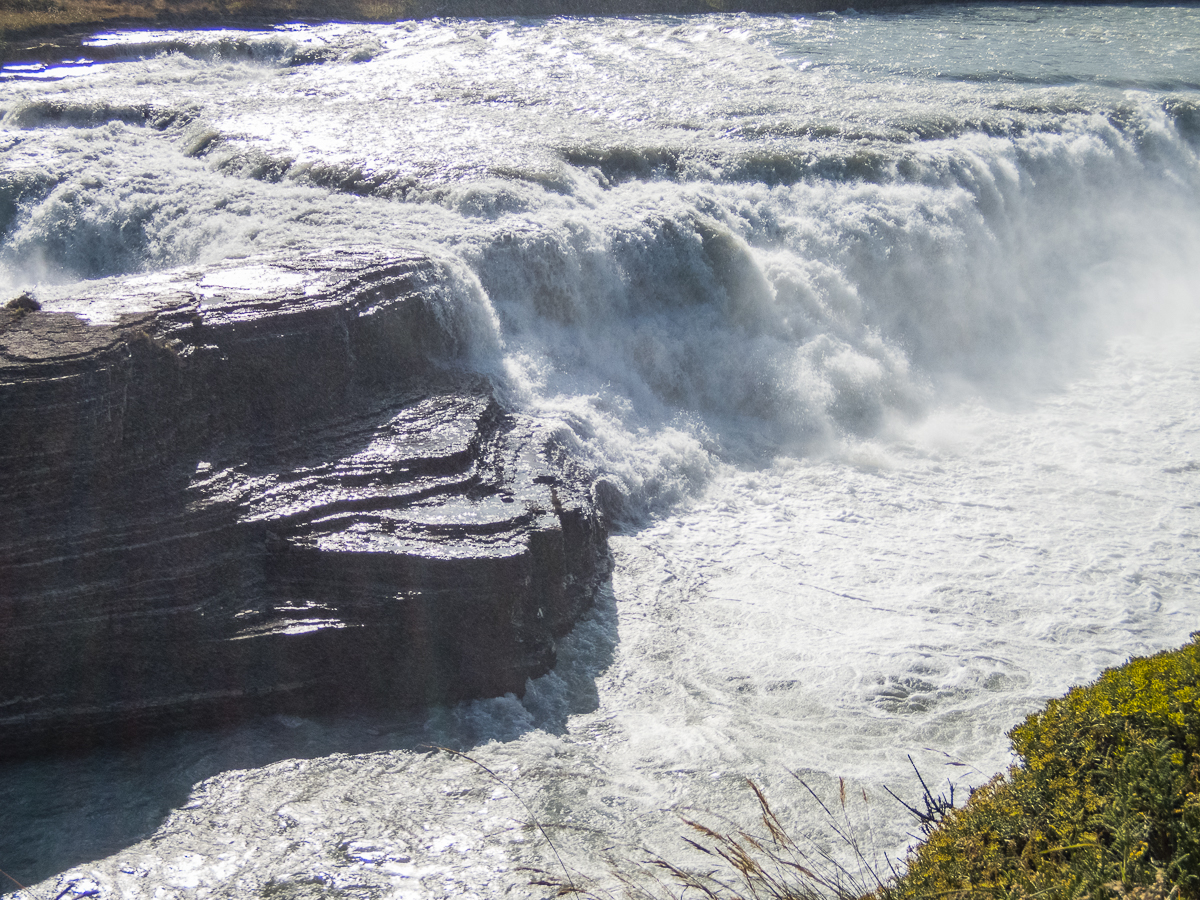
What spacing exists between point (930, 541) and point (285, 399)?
527cm

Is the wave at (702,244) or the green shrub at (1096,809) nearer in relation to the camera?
the green shrub at (1096,809)

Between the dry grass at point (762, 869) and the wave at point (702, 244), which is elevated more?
the wave at point (702, 244)

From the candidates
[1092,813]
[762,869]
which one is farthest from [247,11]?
A: [1092,813]

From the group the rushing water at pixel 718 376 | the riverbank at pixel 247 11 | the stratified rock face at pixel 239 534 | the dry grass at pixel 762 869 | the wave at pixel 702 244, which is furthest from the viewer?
the riverbank at pixel 247 11

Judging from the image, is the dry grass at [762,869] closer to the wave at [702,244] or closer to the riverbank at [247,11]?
the wave at [702,244]

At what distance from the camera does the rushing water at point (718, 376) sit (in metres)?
4.60

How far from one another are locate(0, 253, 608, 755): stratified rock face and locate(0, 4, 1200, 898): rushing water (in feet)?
0.97

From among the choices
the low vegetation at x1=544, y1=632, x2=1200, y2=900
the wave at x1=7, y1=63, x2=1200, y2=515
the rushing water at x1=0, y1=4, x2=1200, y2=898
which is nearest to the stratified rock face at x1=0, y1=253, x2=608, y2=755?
the rushing water at x1=0, y1=4, x2=1200, y2=898

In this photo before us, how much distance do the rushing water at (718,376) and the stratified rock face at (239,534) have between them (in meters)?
0.30

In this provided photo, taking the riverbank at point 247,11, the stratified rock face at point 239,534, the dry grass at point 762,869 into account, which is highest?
the riverbank at point 247,11

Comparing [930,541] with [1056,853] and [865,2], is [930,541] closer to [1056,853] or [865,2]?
[1056,853]

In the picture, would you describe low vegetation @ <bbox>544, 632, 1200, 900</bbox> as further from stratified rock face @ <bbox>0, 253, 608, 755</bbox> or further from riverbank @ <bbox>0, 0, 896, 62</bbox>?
riverbank @ <bbox>0, 0, 896, 62</bbox>

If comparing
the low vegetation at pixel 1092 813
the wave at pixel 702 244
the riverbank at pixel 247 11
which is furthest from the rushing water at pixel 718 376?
the riverbank at pixel 247 11

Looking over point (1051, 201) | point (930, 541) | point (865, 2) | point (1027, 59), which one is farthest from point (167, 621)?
point (865, 2)
